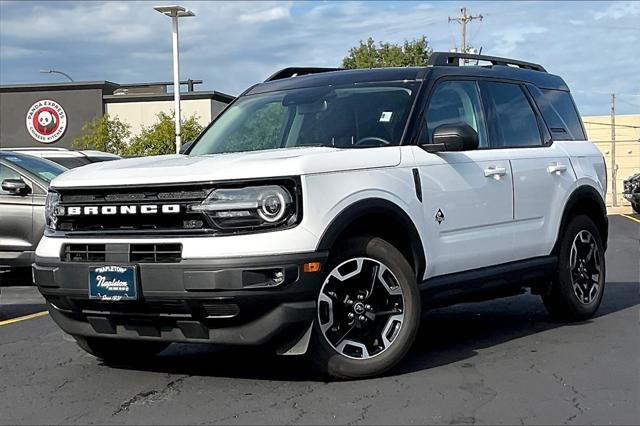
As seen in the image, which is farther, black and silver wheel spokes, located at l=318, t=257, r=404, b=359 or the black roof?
the black roof

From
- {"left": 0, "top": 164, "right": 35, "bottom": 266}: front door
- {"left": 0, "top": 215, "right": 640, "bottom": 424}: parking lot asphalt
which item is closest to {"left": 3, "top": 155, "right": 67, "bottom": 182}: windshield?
{"left": 0, "top": 164, "right": 35, "bottom": 266}: front door

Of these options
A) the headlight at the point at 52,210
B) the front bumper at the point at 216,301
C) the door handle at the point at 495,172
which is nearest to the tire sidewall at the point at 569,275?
the door handle at the point at 495,172

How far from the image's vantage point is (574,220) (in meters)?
7.38

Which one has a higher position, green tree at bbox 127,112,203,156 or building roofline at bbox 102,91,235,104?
building roofline at bbox 102,91,235,104

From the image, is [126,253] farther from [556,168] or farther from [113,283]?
[556,168]

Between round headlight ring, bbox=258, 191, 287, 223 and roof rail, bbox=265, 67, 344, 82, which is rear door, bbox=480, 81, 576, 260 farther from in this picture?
round headlight ring, bbox=258, 191, 287, 223

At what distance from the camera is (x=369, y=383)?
17.2ft

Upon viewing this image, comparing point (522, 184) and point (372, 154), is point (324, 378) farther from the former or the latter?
point (522, 184)

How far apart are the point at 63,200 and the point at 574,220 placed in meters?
4.05

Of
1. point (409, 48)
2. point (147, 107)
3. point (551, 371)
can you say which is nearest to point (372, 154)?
point (551, 371)

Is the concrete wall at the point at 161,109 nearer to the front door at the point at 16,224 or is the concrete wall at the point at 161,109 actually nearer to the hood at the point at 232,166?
the front door at the point at 16,224

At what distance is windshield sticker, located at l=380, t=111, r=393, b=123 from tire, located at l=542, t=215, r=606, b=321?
2020 mm

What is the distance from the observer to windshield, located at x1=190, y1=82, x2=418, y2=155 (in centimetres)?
595

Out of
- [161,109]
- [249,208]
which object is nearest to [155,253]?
[249,208]
